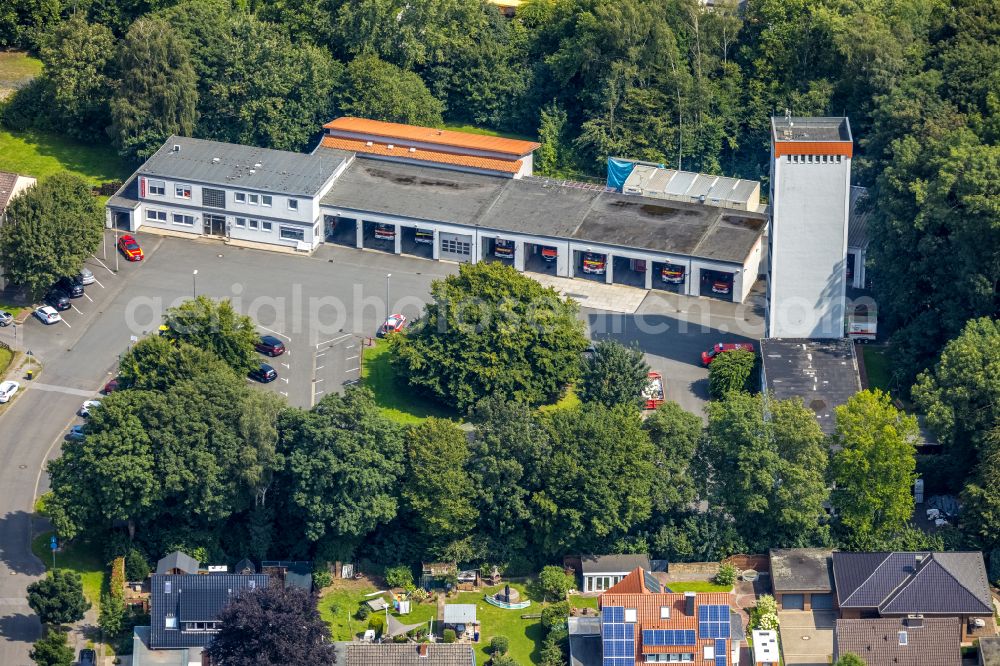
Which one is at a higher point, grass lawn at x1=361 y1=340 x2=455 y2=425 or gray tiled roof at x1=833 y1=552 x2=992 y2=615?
grass lawn at x1=361 y1=340 x2=455 y2=425

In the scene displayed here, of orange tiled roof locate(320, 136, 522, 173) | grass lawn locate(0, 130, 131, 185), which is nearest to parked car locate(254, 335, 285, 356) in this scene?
orange tiled roof locate(320, 136, 522, 173)

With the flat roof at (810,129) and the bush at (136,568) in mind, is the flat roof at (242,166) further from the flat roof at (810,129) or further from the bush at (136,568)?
the bush at (136,568)

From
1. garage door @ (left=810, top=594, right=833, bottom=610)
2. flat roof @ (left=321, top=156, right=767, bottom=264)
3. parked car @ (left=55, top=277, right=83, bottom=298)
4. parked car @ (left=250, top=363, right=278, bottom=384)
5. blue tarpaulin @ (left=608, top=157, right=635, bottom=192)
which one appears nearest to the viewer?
garage door @ (left=810, top=594, right=833, bottom=610)

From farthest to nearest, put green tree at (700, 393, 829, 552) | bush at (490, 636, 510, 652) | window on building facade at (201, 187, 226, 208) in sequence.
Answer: window on building facade at (201, 187, 226, 208), green tree at (700, 393, 829, 552), bush at (490, 636, 510, 652)

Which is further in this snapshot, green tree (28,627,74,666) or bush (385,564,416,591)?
bush (385,564,416,591)

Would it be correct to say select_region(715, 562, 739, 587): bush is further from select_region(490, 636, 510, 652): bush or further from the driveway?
select_region(490, 636, 510, 652): bush
